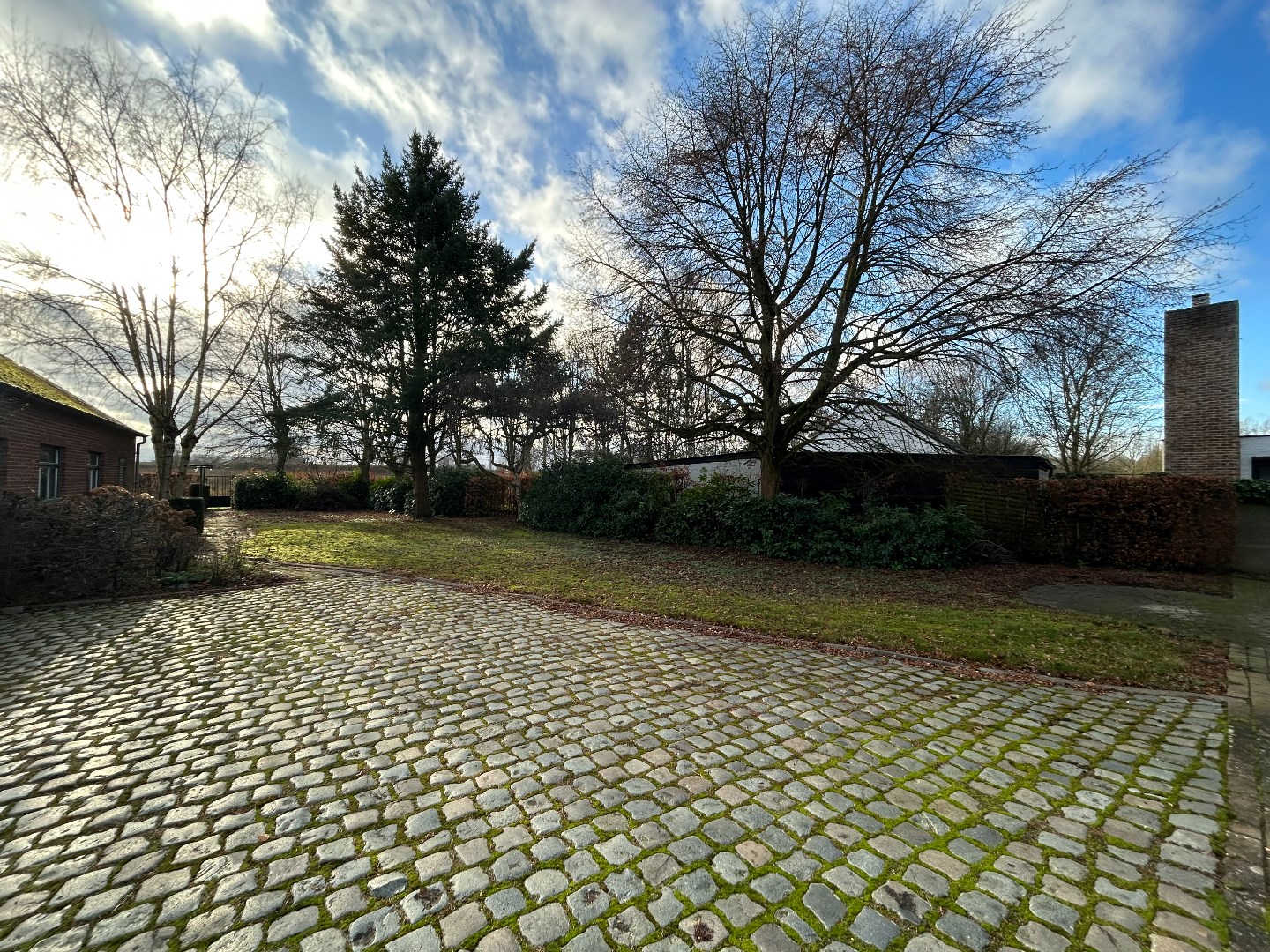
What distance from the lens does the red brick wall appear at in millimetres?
13414

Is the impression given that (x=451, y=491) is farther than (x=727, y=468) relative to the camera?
Yes

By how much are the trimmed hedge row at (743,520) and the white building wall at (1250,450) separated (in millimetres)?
10799

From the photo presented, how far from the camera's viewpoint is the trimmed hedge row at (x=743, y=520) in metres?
11.0

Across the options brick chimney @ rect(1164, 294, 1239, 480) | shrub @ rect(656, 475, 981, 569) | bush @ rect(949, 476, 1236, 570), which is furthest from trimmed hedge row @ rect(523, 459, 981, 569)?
brick chimney @ rect(1164, 294, 1239, 480)

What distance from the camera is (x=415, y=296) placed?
828 inches

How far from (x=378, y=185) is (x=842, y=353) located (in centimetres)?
1989

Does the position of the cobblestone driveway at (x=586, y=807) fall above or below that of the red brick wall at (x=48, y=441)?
below

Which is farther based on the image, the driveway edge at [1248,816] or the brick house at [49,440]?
the brick house at [49,440]

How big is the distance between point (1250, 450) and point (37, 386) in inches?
1376

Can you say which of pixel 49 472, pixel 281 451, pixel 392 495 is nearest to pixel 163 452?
pixel 49 472

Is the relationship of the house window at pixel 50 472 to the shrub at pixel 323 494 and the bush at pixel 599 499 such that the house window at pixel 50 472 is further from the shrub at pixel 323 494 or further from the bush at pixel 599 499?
the bush at pixel 599 499

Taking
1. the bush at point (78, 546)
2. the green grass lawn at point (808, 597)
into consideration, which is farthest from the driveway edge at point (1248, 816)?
the bush at point (78, 546)

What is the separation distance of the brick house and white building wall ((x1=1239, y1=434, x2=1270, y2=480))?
92.5 ft

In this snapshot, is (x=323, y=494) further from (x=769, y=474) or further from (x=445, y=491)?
(x=769, y=474)
